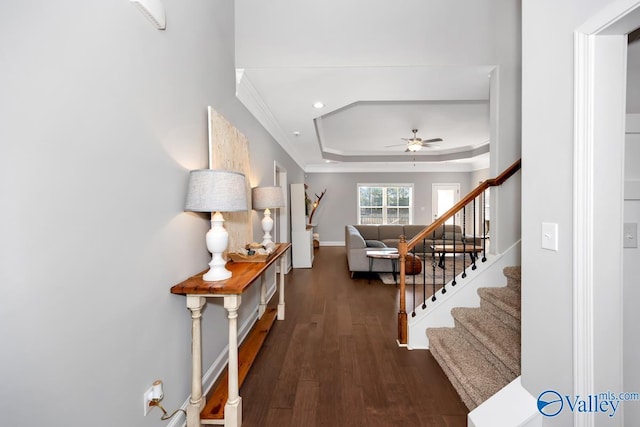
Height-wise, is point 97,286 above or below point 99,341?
above

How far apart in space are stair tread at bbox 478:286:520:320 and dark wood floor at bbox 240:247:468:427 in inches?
26.7

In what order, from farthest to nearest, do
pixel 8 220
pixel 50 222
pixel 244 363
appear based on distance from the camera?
1. pixel 244 363
2. pixel 50 222
3. pixel 8 220

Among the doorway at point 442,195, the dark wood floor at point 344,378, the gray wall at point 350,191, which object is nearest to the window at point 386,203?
the gray wall at point 350,191

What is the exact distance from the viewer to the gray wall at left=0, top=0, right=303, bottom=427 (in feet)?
2.58

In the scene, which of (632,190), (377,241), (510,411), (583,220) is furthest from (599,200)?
(377,241)

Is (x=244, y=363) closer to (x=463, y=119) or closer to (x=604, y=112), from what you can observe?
(x=604, y=112)

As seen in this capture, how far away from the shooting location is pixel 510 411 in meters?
1.34

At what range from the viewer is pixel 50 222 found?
87 centimetres

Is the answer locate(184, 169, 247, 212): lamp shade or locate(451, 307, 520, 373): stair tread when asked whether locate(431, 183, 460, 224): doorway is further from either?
locate(184, 169, 247, 212): lamp shade

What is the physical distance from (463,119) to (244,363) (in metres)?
5.24

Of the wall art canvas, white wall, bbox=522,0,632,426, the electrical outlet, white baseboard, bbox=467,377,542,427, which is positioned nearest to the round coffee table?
the wall art canvas

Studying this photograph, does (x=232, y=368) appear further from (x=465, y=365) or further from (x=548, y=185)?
(x=548, y=185)

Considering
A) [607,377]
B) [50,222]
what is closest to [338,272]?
[607,377]

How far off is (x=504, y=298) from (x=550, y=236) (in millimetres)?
1201
